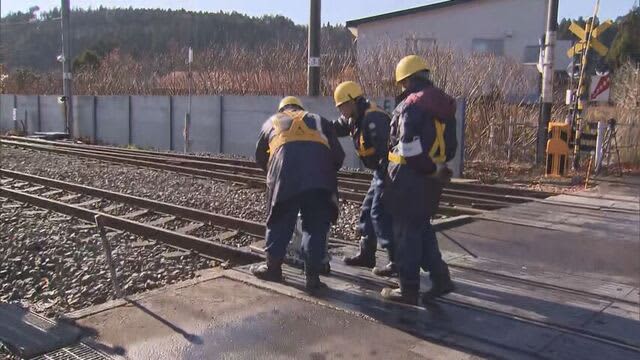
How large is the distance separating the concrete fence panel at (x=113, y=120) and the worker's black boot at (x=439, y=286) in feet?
81.1

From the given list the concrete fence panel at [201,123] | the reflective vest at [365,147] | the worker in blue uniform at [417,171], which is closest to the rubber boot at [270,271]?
the worker in blue uniform at [417,171]

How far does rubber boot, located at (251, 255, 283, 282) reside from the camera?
5809mm

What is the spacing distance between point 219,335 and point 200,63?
28.8 meters

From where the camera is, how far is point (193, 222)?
955 centimetres

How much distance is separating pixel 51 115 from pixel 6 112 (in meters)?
6.21

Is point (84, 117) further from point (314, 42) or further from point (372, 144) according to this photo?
point (372, 144)

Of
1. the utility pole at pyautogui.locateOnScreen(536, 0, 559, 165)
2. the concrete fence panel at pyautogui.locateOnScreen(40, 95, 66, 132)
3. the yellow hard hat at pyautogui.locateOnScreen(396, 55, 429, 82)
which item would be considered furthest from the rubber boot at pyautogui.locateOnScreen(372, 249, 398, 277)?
the concrete fence panel at pyautogui.locateOnScreen(40, 95, 66, 132)

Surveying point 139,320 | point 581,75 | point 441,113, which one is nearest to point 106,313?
point 139,320

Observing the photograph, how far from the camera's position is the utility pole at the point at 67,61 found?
29.0 metres

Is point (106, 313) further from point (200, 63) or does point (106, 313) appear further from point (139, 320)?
point (200, 63)

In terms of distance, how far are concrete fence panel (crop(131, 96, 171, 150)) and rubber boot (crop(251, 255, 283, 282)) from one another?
2054 cm

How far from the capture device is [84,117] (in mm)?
30938

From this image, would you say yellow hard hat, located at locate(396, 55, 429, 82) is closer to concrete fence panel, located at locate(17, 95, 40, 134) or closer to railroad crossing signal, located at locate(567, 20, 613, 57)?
railroad crossing signal, located at locate(567, 20, 613, 57)

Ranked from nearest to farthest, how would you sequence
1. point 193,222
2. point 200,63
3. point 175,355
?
1. point 175,355
2. point 193,222
3. point 200,63
